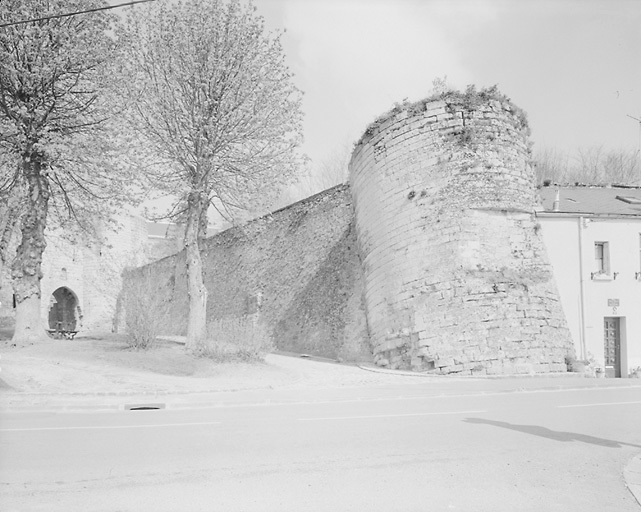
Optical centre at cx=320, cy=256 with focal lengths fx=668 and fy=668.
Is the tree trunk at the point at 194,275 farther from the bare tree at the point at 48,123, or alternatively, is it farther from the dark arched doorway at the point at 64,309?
the dark arched doorway at the point at 64,309

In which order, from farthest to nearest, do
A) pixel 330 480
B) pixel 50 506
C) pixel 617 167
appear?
pixel 617 167 < pixel 330 480 < pixel 50 506

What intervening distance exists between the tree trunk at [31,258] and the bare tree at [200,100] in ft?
9.47

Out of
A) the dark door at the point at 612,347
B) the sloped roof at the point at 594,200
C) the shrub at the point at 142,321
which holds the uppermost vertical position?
the sloped roof at the point at 594,200

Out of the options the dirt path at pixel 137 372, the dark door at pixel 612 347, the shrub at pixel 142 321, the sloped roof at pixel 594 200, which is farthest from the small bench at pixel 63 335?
the dark door at pixel 612 347

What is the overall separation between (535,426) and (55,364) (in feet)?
33.8

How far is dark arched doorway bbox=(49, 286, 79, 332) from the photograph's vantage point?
156 ft

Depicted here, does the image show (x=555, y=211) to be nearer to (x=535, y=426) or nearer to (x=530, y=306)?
(x=530, y=306)

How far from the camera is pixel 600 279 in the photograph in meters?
20.3

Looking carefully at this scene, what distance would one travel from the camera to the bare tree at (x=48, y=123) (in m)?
16.0

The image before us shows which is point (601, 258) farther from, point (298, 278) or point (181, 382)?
point (181, 382)

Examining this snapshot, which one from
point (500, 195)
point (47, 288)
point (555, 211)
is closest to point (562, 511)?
point (500, 195)

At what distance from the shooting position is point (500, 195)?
17531mm

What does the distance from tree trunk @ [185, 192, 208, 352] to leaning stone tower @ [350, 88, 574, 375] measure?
490cm

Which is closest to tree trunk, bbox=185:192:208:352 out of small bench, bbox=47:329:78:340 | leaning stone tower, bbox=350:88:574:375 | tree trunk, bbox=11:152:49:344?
tree trunk, bbox=11:152:49:344
